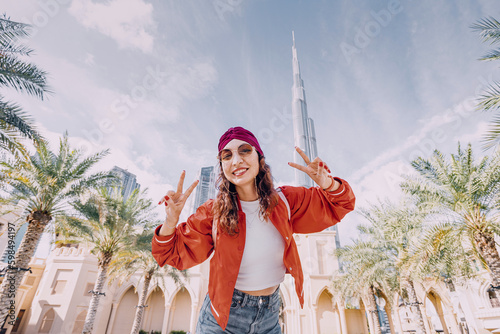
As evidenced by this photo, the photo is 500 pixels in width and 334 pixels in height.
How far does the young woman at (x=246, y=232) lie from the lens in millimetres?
1632

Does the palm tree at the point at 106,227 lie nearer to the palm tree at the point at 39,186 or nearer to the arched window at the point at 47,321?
the palm tree at the point at 39,186

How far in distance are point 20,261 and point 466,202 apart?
1589 cm

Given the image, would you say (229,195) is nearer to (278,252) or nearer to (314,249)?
(278,252)

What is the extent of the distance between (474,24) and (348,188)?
8148mm

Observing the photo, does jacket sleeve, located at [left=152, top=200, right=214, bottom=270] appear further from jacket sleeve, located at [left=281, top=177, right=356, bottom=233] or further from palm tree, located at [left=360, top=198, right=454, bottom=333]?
palm tree, located at [left=360, top=198, right=454, bottom=333]

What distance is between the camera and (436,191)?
9805 mm

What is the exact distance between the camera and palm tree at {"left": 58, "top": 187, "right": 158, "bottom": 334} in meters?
12.2

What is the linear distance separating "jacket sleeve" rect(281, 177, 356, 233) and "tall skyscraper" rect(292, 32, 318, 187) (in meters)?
155

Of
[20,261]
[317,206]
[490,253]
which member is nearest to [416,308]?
[490,253]

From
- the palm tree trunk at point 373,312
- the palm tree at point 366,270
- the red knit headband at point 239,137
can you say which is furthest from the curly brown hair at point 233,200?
the palm tree trunk at point 373,312

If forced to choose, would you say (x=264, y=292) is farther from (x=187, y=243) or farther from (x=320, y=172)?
(x=320, y=172)

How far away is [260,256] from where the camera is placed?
174 cm

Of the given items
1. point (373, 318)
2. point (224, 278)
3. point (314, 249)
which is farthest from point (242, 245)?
point (314, 249)

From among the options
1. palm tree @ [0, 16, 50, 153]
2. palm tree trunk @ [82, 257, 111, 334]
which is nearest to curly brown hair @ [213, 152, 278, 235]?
palm tree @ [0, 16, 50, 153]
